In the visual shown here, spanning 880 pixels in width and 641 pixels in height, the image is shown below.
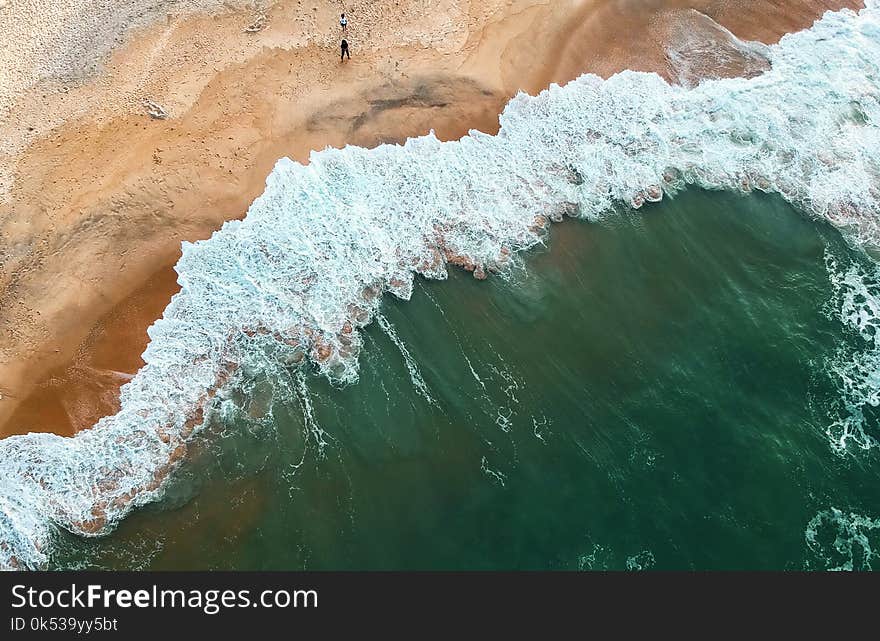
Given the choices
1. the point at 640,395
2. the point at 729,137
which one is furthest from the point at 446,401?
the point at 729,137

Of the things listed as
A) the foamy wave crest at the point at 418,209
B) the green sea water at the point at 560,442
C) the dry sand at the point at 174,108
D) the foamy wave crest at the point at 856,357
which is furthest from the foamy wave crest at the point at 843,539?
the dry sand at the point at 174,108

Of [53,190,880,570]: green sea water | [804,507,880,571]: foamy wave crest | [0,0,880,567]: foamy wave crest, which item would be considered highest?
[0,0,880,567]: foamy wave crest

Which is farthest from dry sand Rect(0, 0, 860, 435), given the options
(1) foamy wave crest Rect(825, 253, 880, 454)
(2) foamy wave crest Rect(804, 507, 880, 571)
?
(2) foamy wave crest Rect(804, 507, 880, 571)

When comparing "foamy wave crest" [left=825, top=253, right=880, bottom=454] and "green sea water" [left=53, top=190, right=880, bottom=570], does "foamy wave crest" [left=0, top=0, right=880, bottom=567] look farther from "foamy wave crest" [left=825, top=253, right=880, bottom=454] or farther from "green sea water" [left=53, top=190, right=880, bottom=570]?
"foamy wave crest" [left=825, top=253, right=880, bottom=454]

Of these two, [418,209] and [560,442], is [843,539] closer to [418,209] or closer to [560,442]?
[560,442]

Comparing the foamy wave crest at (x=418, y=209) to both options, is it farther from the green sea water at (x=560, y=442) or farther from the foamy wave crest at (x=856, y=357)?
the foamy wave crest at (x=856, y=357)

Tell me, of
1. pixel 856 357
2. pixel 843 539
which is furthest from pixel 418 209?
pixel 843 539

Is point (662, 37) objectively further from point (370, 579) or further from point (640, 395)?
point (370, 579)
